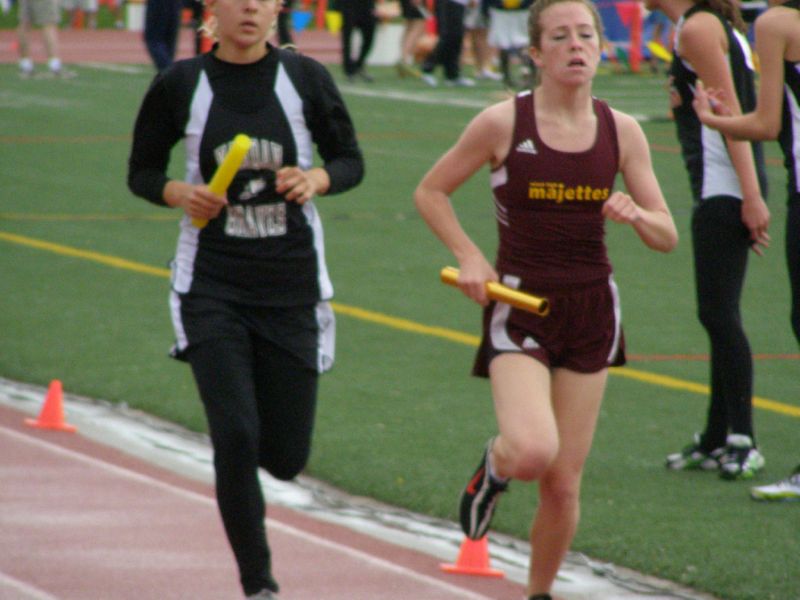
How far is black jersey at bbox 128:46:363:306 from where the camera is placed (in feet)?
16.9

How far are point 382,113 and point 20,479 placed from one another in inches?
641

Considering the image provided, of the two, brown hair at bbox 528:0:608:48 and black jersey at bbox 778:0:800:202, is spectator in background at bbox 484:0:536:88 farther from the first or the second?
brown hair at bbox 528:0:608:48

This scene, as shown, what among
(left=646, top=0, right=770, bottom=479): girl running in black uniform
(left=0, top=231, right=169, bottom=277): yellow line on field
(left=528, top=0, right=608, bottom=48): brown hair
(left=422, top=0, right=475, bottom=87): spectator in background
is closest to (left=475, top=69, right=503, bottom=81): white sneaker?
(left=422, top=0, right=475, bottom=87): spectator in background

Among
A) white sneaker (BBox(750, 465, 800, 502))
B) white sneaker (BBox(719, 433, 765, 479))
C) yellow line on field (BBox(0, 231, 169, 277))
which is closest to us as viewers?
white sneaker (BBox(750, 465, 800, 502))

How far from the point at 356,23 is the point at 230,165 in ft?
73.0

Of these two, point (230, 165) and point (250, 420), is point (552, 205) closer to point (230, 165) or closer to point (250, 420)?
point (230, 165)

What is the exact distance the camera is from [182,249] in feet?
17.3

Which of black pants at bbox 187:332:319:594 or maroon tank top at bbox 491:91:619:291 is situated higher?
maroon tank top at bbox 491:91:619:291

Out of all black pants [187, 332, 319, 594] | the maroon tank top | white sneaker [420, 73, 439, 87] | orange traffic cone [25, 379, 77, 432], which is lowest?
white sneaker [420, 73, 439, 87]

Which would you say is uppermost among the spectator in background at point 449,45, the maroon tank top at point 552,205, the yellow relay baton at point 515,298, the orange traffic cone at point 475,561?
the maroon tank top at point 552,205

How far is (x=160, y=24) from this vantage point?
22.8 m

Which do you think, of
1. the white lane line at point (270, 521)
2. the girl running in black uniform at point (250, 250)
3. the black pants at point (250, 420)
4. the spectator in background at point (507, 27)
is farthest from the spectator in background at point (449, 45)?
the black pants at point (250, 420)

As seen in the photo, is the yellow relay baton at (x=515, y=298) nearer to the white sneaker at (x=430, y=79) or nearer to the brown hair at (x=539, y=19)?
the brown hair at (x=539, y=19)

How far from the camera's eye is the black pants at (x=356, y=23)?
26.7 metres
